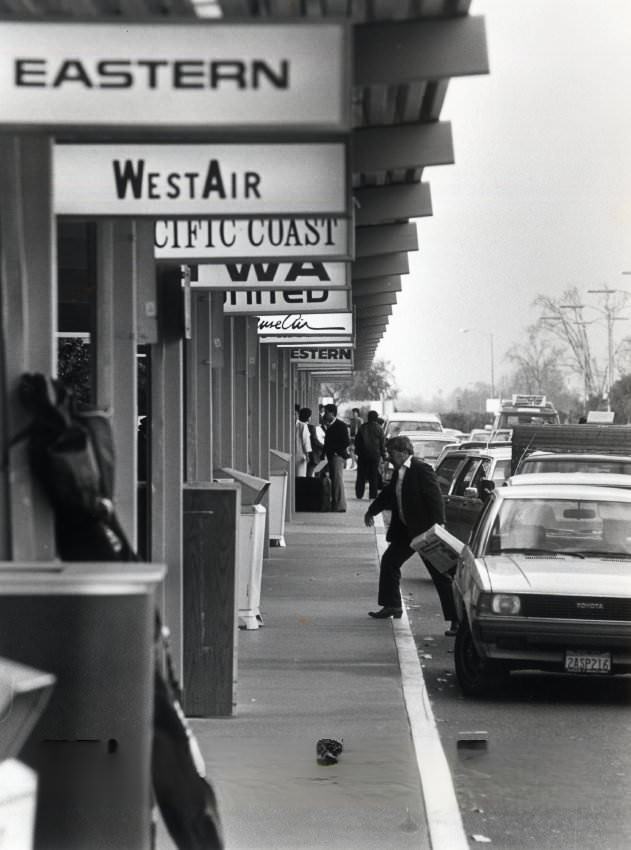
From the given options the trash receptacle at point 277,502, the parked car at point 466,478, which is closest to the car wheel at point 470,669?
the parked car at point 466,478

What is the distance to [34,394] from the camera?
5.51 m

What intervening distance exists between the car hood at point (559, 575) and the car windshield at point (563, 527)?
27cm

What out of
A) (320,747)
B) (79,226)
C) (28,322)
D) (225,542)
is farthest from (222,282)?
(28,322)

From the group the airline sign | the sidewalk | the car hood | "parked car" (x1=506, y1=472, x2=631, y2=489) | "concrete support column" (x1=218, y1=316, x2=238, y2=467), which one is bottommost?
the sidewalk

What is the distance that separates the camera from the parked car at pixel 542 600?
1053 centimetres

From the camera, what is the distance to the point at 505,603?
10.6 m

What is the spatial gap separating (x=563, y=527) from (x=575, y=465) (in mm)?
5191

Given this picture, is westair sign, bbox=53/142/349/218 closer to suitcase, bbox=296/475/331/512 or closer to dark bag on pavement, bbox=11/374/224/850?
dark bag on pavement, bbox=11/374/224/850

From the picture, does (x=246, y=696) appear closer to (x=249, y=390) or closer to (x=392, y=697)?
(x=392, y=697)

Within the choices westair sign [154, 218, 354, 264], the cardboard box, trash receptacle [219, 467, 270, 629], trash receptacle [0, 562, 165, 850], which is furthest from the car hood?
trash receptacle [0, 562, 165, 850]

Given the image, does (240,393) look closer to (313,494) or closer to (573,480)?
(573,480)

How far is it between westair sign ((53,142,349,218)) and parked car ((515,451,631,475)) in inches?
400

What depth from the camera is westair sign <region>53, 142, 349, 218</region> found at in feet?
23.0

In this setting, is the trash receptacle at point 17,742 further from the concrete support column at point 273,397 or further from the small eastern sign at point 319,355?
the small eastern sign at point 319,355
